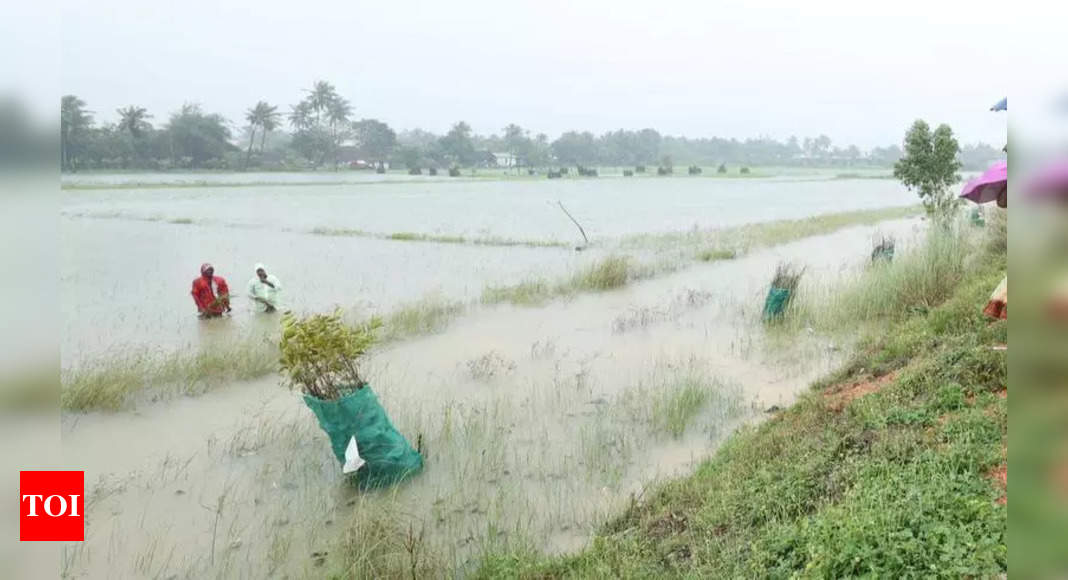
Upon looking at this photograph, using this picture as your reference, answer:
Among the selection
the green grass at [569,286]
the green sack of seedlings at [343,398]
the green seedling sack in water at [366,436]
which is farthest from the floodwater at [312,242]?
the green seedling sack in water at [366,436]

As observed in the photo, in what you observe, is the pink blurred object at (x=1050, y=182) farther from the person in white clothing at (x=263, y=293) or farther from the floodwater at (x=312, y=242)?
the person in white clothing at (x=263, y=293)

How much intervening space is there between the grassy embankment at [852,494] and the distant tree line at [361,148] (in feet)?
116

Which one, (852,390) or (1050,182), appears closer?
(1050,182)

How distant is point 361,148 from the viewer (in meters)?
68.1

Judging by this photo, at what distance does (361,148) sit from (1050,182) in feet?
232

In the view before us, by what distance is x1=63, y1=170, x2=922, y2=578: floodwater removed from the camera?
3.89 meters

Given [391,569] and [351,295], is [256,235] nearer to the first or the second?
[351,295]

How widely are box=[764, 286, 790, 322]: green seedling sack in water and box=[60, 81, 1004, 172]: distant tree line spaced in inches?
1292

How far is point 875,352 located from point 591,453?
2954 millimetres

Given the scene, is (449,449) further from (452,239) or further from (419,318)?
(452,239)

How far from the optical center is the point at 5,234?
1.29 m

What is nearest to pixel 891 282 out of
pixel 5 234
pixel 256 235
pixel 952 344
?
pixel 952 344

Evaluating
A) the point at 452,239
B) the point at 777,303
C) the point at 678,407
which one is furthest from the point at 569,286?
the point at 452,239

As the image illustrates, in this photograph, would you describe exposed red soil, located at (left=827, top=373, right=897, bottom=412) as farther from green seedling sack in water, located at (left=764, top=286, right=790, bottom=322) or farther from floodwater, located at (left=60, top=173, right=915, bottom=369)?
floodwater, located at (left=60, top=173, right=915, bottom=369)
